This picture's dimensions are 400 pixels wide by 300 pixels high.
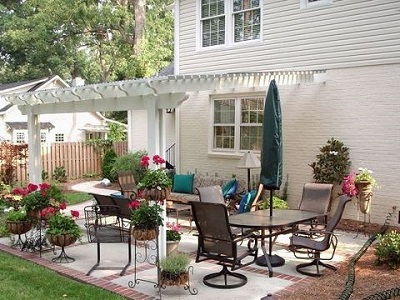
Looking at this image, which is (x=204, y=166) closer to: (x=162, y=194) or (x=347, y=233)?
(x=347, y=233)

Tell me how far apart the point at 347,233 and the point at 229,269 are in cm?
354

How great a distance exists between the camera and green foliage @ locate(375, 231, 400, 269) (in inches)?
250

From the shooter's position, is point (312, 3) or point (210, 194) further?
point (312, 3)

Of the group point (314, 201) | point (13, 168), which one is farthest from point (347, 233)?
point (13, 168)

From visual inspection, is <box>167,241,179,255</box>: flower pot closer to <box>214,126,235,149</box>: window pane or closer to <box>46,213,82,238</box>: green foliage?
<box>46,213,82,238</box>: green foliage

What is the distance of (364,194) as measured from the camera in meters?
8.87

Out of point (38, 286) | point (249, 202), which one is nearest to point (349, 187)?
point (249, 202)

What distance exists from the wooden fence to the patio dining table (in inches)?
491

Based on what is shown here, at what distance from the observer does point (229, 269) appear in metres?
6.48

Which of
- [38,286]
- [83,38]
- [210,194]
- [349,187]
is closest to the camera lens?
[38,286]

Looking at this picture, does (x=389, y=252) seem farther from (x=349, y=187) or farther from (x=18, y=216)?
(x=18, y=216)

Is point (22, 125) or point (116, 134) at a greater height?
point (22, 125)

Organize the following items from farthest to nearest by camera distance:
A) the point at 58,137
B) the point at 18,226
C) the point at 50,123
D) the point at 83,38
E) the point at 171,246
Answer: the point at 83,38 < the point at 58,137 < the point at 50,123 < the point at 18,226 < the point at 171,246

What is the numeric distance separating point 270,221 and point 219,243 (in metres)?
1.10
